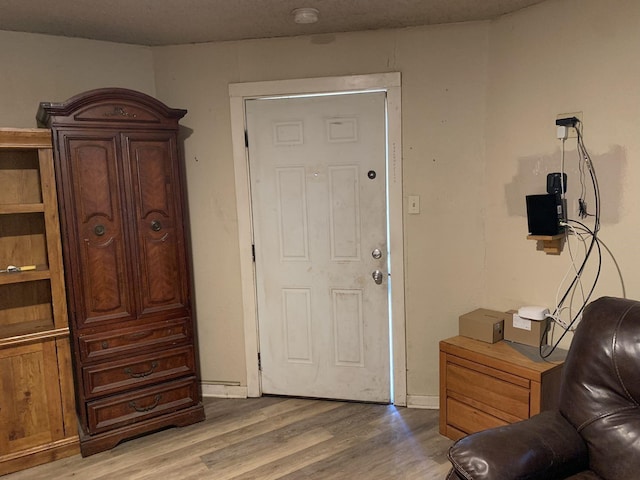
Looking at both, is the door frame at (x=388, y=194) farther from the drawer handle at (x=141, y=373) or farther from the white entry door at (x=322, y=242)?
the drawer handle at (x=141, y=373)

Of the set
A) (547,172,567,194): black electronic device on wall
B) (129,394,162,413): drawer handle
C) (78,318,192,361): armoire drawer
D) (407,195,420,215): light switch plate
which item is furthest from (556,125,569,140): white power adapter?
(129,394,162,413): drawer handle

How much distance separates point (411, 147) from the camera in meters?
2.92

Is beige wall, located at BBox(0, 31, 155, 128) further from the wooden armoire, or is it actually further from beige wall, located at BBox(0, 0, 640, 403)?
the wooden armoire

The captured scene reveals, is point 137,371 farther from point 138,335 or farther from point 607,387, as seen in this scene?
point 607,387

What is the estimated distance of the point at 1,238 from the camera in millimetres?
2670

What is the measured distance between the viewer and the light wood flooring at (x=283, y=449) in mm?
2451

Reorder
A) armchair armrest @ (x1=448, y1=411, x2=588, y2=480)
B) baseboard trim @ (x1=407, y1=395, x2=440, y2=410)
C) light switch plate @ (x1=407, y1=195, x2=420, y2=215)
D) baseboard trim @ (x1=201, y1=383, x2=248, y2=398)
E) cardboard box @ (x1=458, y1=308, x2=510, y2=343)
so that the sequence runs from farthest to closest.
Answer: baseboard trim @ (x1=201, y1=383, x2=248, y2=398)
baseboard trim @ (x1=407, y1=395, x2=440, y2=410)
light switch plate @ (x1=407, y1=195, x2=420, y2=215)
cardboard box @ (x1=458, y1=308, x2=510, y2=343)
armchair armrest @ (x1=448, y1=411, x2=588, y2=480)

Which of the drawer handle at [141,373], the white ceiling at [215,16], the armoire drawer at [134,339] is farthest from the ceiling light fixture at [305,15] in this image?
the drawer handle at [141,373]

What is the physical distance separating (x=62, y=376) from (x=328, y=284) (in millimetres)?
1606

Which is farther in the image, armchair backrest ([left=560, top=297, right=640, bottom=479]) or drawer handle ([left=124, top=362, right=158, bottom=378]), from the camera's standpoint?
drawer handle ([left=124, top=362, right=158, bottom=378])

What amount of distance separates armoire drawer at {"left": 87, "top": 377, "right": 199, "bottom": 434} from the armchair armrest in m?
1.82

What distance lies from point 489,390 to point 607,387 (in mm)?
843

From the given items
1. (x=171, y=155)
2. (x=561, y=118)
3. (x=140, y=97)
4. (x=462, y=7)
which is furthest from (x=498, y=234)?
(x=140, y=97)

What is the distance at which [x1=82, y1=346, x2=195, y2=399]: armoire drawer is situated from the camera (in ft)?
8.71
